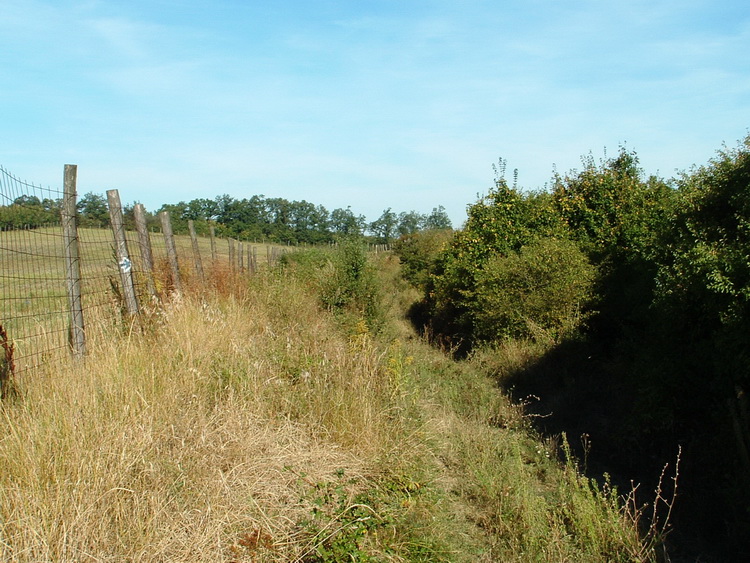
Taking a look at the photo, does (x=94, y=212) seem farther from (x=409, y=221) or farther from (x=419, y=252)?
(x=409, y=221)

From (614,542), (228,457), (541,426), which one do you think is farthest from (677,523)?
(228,457)

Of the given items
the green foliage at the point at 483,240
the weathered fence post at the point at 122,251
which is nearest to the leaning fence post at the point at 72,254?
the weathered fence post at the point at 122,251

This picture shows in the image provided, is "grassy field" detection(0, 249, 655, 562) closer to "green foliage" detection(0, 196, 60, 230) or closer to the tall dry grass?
the tall dry grass

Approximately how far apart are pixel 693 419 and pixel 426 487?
13.8 ft

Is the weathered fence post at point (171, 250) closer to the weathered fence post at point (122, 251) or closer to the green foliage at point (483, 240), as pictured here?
the weathered fence post at point (122, 251)

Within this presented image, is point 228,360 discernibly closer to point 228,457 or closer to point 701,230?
point 228,457

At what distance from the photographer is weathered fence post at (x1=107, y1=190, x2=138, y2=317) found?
21.2 feet

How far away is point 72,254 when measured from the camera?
17.7 feet

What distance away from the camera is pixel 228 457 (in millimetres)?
4230

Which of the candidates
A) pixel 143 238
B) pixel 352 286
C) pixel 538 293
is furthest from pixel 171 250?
pixel 538 293

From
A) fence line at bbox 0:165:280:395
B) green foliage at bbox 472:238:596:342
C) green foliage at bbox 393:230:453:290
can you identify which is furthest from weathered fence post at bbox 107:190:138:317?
green foliage at bbox 393:230:453:290

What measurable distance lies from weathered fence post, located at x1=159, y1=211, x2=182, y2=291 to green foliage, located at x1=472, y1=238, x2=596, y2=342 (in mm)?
6693

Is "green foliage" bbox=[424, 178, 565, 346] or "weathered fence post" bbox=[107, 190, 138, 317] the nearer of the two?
"weathered fence post" bbox=[107, 190, 138, 317]

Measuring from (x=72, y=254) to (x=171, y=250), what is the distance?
3652mm
